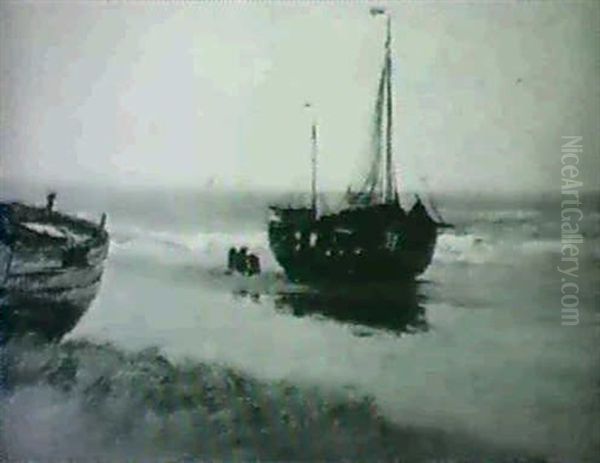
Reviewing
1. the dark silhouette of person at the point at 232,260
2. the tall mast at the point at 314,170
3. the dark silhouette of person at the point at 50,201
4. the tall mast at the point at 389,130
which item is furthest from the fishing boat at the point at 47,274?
the tall mast at the point at 389,130

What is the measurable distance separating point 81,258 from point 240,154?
292 mm

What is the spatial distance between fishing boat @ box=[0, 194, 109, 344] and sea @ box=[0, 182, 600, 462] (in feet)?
0.06

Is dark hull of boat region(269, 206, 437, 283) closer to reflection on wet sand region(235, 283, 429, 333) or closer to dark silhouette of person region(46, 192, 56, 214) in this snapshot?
reflection on wet sand region(235, 283, 429, 333)

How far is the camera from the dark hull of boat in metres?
1.52

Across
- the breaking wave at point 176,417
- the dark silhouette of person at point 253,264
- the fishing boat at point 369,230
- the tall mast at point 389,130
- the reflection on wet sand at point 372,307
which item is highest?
the tall mast at point 389,130

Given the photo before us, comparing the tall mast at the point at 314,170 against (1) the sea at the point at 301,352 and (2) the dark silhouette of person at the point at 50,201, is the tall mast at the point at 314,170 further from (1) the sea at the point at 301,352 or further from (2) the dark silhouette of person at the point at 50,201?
(2) the dark silhouette of person at the point at 50,201

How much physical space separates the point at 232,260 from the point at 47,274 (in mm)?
288

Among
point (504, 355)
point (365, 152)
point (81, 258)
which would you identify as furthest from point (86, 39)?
point (504, 355)

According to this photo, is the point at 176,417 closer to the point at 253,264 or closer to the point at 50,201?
the point at 253,264

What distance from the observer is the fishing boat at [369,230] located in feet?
4.94

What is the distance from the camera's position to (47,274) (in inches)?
60.1

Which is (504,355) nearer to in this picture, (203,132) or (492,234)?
(492,234)

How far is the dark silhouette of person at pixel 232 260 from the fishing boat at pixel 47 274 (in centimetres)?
19

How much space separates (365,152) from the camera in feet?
4.94
